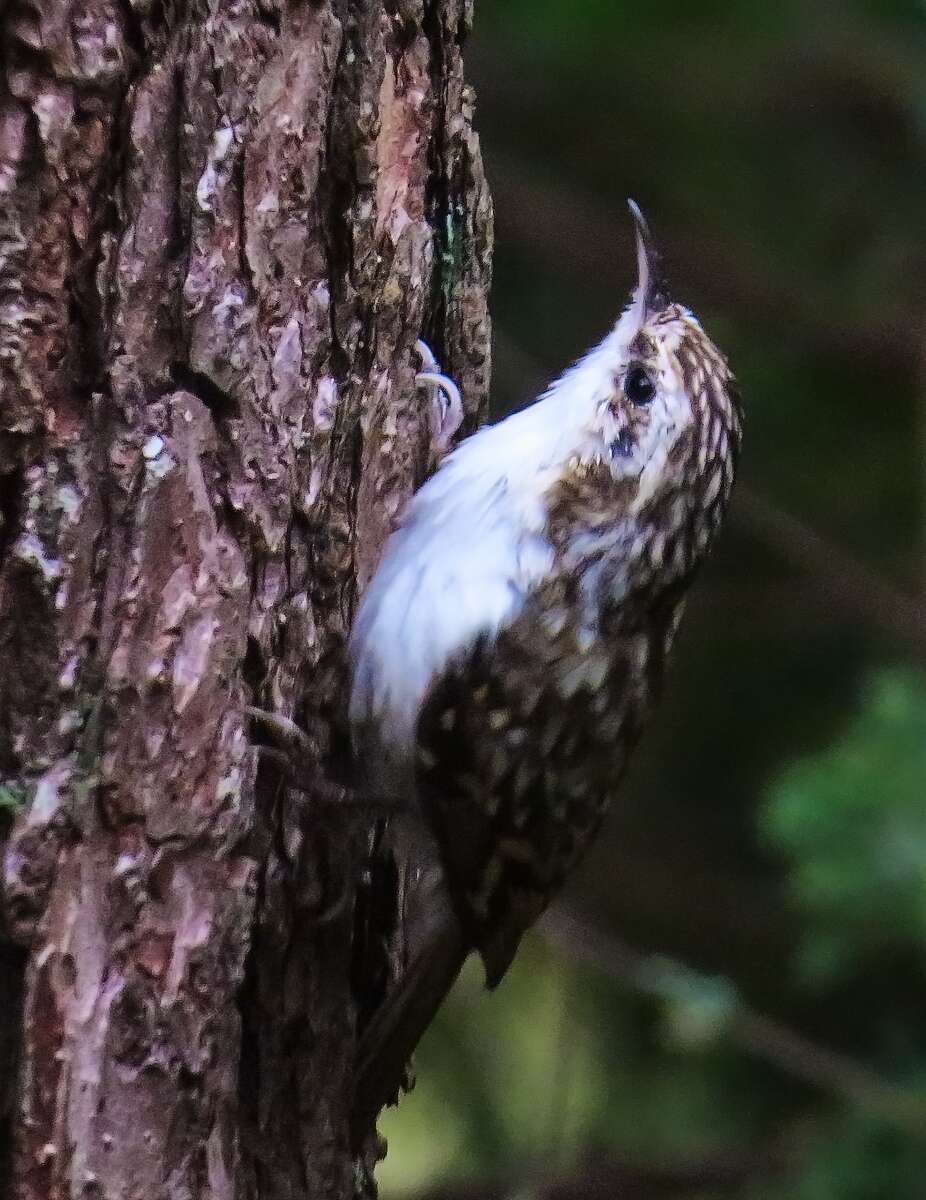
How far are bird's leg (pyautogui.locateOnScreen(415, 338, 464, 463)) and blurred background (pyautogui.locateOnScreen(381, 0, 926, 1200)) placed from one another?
3.88ft

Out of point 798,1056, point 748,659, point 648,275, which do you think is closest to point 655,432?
point 648,275

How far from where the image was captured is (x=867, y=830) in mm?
3123

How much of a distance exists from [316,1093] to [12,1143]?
1.54 ft

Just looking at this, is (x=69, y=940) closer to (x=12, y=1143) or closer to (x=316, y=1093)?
(x=12, y=1143)

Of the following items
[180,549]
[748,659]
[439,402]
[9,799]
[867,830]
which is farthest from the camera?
[748,659]

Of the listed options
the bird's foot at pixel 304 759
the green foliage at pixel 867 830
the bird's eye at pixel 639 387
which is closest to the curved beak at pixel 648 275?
the bird's eye at pixel 639 387

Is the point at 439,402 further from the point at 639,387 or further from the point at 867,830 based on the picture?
the point at 867,830

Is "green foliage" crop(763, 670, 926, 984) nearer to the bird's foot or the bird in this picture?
the bird

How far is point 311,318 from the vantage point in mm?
2008

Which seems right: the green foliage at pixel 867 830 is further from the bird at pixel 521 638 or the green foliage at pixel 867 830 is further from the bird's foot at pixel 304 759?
the bird's foot at pixel 304 759

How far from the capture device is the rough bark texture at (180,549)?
5.77 ft

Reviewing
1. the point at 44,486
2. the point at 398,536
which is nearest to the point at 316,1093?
the point at 398,536

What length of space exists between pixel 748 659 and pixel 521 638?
233 centimetres

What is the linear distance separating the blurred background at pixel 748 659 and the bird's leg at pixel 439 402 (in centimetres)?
118
